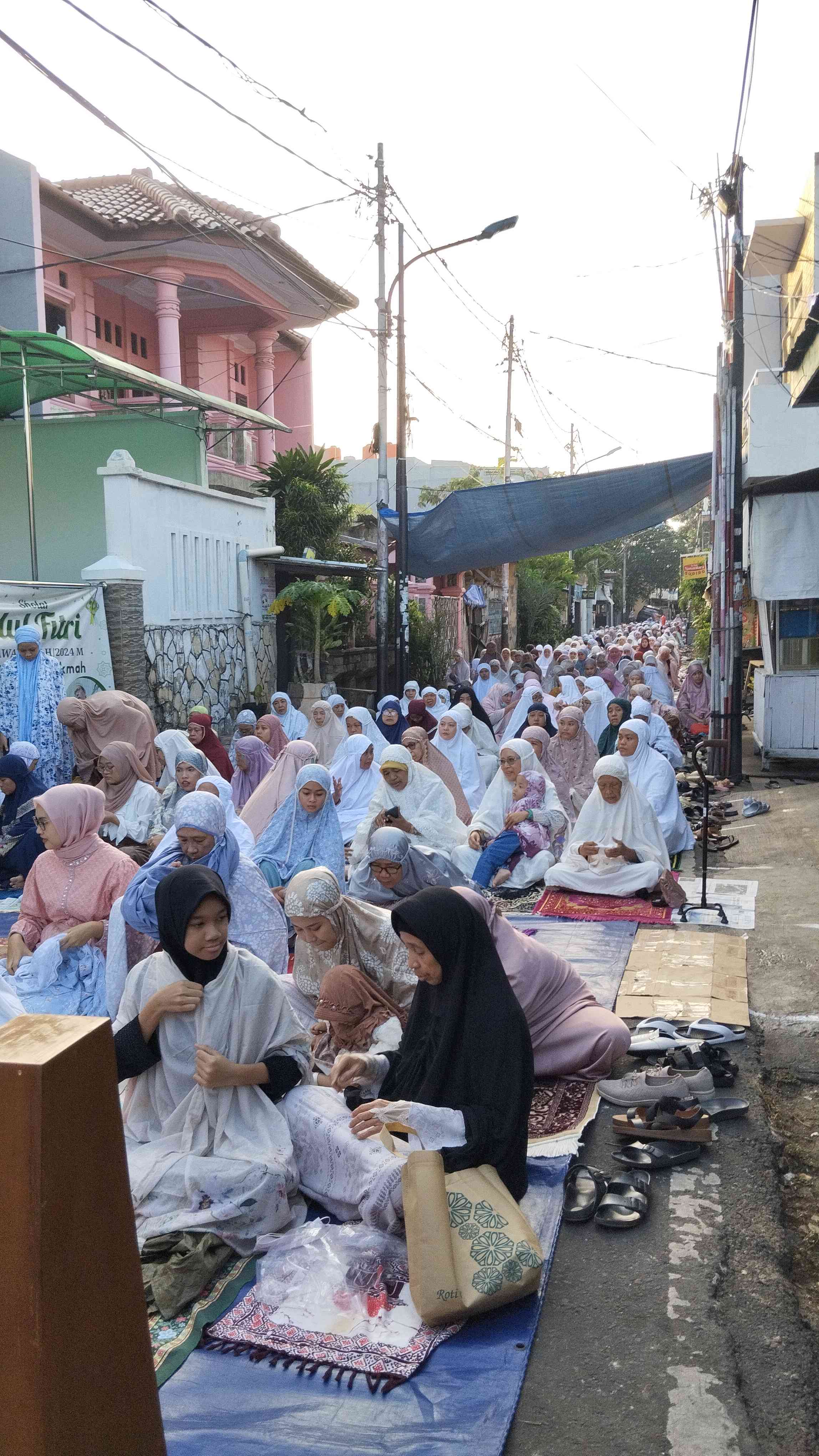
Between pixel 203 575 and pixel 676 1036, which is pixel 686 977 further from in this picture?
pixel 203 575

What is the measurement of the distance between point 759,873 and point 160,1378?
19.2 feet

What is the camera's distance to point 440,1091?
3.04 meters

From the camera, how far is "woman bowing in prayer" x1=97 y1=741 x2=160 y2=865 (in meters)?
6.68

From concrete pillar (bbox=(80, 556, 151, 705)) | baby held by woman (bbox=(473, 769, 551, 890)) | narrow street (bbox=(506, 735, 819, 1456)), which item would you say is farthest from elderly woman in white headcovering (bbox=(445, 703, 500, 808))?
narrow street (bbox=(506, 735, 819, 1456))

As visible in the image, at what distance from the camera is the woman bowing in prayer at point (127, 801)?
6680 mm

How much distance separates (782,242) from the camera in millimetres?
18297

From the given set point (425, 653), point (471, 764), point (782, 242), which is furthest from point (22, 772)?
point (782, 242)

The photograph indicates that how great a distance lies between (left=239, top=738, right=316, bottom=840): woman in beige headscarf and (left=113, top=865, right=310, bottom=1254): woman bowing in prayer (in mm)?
4272

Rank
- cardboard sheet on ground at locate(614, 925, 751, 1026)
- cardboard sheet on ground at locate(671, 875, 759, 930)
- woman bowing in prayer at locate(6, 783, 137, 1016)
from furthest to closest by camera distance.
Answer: cardboard sheet on ground at locate(671, 875, 759, 930) → cardboard sheet on ground at locate(614, 925, 751, 1026) → woman bowing in prayer at locate(6, 783, 137, 1016)

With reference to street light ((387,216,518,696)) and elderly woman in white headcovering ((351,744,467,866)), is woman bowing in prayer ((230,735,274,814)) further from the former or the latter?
street light ((387,216,518,696))

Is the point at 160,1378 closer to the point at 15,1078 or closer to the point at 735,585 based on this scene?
the point at 15,1078

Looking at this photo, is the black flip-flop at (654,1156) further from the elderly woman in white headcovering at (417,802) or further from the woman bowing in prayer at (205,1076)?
the elderly woman in white headcovering at (417,802)

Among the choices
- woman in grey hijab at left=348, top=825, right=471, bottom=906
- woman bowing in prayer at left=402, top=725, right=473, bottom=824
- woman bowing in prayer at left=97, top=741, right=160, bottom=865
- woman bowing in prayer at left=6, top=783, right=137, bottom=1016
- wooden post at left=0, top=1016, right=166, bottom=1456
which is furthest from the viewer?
woman bowing in prayer at left=402, top=725, right=473, bottom=824

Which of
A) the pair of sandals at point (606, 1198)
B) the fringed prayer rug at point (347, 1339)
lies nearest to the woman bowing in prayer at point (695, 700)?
the pair of sandals at point (606, 1198)
